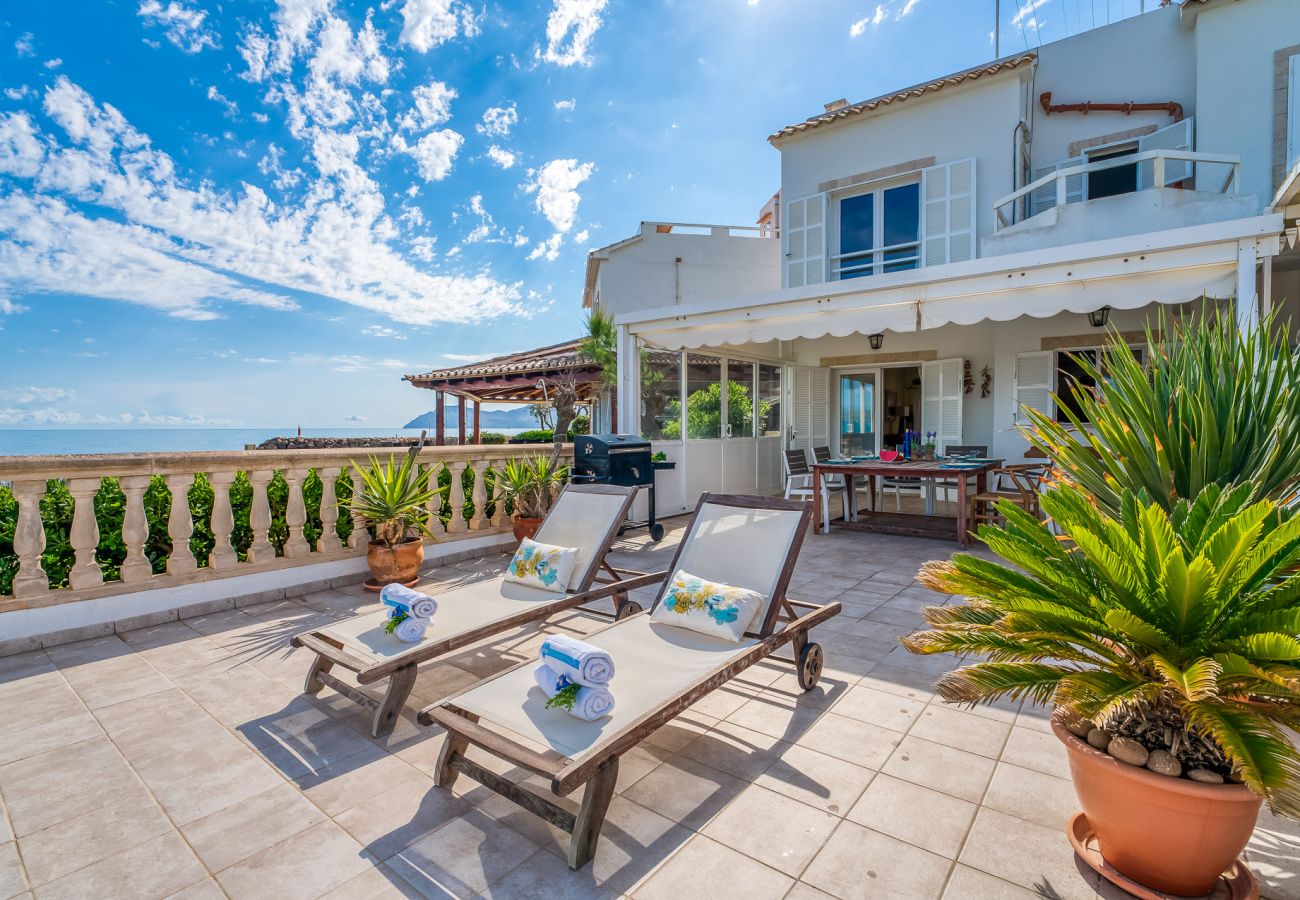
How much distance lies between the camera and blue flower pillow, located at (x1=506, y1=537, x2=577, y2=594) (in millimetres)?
4141

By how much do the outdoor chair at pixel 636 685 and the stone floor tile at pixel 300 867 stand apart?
43cm

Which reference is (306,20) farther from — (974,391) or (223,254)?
(974,391)

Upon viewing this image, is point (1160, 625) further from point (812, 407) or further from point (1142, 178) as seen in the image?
point (1142, 178)

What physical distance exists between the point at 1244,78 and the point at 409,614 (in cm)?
1276

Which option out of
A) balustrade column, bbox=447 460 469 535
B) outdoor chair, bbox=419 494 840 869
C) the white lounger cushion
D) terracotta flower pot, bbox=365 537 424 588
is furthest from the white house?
the white lounger cushion

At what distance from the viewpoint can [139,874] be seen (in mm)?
2043

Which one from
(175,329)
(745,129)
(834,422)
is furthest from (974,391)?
(175,329)

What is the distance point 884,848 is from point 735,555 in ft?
5.68

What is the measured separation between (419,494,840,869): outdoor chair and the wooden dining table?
4.04 metres

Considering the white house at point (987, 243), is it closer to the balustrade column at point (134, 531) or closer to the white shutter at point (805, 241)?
the white shutter at point (805, 241)

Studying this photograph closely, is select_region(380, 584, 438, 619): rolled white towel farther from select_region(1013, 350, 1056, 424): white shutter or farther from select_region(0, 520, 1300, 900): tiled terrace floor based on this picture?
select_region(1013, 350, 1056, 424): white shutter

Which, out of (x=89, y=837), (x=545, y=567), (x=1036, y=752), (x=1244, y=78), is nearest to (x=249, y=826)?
(x=89, y=837)

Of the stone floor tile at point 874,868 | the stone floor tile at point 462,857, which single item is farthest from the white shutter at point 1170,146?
the stone floor tile at point 462,857

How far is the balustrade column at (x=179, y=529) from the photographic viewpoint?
489 centimetres
